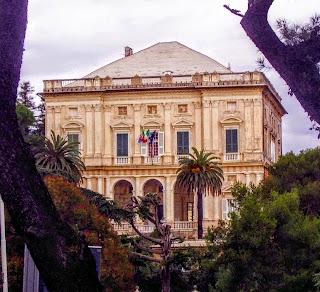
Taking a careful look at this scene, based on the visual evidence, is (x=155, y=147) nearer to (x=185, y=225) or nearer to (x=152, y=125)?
(x=152, y=125)

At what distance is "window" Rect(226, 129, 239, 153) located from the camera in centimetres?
6062

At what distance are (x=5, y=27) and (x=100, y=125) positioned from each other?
55640mm

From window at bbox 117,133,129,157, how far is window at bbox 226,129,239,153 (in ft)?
22.2

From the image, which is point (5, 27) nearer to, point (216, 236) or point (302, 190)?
point (216, 236)

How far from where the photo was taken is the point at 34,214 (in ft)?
21.8

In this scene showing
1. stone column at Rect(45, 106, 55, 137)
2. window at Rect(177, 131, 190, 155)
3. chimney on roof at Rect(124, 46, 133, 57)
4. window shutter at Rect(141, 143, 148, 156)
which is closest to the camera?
window at Rect(177, 131, 190, 155)

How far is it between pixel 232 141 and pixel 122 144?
7369mm

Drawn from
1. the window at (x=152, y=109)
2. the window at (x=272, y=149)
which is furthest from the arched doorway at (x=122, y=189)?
the window at (x=272, y=149)

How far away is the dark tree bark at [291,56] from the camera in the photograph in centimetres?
621

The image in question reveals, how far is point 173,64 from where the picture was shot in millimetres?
65875

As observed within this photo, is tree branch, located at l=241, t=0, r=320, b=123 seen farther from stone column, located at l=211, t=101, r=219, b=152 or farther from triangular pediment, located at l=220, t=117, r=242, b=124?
stone column, located at l=211, t=101, r=219, b=152

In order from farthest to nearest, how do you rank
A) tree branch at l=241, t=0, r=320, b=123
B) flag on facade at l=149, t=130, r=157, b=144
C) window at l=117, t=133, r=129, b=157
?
window at l=117, t=133, r=129, b=157 → flag on facade at l=149, t=130, r=157, b=144 → tree branch at l=241, t=0, r=320, b=123

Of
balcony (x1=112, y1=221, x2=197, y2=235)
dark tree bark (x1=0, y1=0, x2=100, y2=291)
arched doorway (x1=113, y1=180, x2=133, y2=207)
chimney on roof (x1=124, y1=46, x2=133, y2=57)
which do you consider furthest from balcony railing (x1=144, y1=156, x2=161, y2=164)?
dark tree bark (x1=0, y1=0, x2=100, y2=291)

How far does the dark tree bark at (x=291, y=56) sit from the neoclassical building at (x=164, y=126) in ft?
174
